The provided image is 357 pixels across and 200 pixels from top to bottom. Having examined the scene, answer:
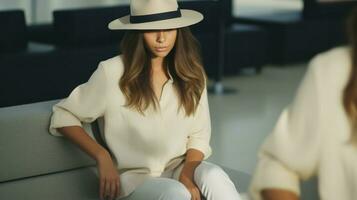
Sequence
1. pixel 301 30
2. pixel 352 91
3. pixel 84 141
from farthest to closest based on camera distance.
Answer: pixel 301 30, pixel 84 141, pixel 352 91

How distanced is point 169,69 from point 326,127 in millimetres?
1540

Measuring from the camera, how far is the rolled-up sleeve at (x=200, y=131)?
266 cm

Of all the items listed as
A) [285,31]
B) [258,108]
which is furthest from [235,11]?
[258,108]

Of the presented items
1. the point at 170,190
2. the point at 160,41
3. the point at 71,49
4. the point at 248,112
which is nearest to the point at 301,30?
the point at 248,112

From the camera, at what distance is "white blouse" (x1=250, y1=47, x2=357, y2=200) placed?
118 centimetres

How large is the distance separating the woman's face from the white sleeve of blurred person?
136cm

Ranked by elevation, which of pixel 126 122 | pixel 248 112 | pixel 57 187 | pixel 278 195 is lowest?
pixel 248 112

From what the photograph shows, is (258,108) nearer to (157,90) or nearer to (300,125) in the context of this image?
(157,90)

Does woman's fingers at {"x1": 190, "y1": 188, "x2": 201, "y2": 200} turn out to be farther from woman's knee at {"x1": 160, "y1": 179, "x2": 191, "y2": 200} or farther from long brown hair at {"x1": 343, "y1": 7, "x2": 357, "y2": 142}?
long brown hair at {"x1": 343, "y1": 7, "x2": 357, "y2": 142}

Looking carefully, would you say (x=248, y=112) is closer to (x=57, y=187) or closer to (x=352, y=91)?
(x=57, y=187)

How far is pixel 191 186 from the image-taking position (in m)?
2.51

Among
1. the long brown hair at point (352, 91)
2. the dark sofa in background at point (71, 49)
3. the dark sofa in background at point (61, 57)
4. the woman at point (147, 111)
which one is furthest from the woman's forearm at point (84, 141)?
the dark sofa in background at point (61, 57)

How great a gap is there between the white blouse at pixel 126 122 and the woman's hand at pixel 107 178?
0.04m

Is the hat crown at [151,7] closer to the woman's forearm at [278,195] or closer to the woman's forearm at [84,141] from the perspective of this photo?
the woman's forearm at [84,141]
